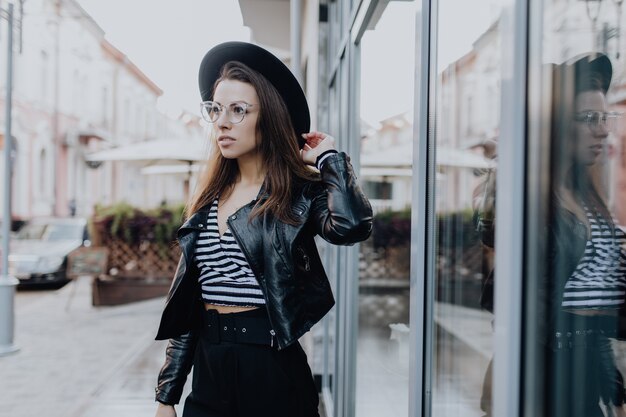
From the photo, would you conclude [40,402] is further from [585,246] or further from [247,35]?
[247,35]

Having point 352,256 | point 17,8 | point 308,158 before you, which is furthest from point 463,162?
point 17,8

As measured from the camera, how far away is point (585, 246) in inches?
39.5

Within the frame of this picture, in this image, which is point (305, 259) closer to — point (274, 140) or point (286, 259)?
point (286, 259)

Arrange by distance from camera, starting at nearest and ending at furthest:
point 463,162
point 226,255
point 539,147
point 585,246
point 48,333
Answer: point 539,147
point 585,246
point 226,255
point 463,162
point 48,333

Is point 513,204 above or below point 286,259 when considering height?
above

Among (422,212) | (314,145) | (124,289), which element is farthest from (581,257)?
(124,289)

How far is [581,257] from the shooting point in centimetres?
100

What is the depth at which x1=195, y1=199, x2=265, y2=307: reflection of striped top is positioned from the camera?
5.34 feet

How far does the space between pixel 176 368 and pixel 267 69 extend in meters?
0.88

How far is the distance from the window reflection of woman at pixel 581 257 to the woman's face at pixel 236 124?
0.96 metres

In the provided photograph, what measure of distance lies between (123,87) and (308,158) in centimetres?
3176

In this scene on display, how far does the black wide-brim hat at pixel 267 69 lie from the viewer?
1.73 m

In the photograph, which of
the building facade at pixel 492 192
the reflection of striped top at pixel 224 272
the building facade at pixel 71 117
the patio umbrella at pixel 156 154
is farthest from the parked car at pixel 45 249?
the reflection of striped top at pixel 224 272

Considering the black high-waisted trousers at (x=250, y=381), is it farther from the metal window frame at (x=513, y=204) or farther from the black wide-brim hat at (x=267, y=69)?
the metal window frame at (x=513, y=204)
